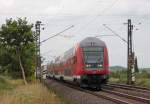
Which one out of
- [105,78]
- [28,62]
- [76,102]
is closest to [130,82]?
[28,62]

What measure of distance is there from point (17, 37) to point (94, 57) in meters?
17.0

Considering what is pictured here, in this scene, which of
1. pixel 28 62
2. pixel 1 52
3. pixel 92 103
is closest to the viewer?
pixel 92 103

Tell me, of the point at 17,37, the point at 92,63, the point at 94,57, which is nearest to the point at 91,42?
the point at 94,57

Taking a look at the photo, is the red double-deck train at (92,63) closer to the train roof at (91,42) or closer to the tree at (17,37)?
the train roof at (91,42)

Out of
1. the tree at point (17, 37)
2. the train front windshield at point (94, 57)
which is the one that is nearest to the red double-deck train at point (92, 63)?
the train front windshield at point (94, 57)

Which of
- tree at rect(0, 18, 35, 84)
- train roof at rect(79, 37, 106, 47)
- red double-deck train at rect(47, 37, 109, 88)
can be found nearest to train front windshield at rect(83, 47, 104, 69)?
red double-deck train at rect(47, 37, 109, 88)

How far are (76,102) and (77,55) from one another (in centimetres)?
1289

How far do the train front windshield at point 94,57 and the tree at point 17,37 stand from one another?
50.9 feet

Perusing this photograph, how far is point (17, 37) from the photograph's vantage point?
5531 cm

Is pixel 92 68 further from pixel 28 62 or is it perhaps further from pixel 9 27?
pixel 28 62

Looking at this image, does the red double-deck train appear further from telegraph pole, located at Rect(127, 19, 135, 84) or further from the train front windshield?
telegraph pole, located at Rect(127, 19, 135, 84)

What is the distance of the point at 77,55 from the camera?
134ft

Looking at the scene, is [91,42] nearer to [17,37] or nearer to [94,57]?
[94,57]

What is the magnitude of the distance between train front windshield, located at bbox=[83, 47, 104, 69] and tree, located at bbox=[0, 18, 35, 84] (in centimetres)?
1552
